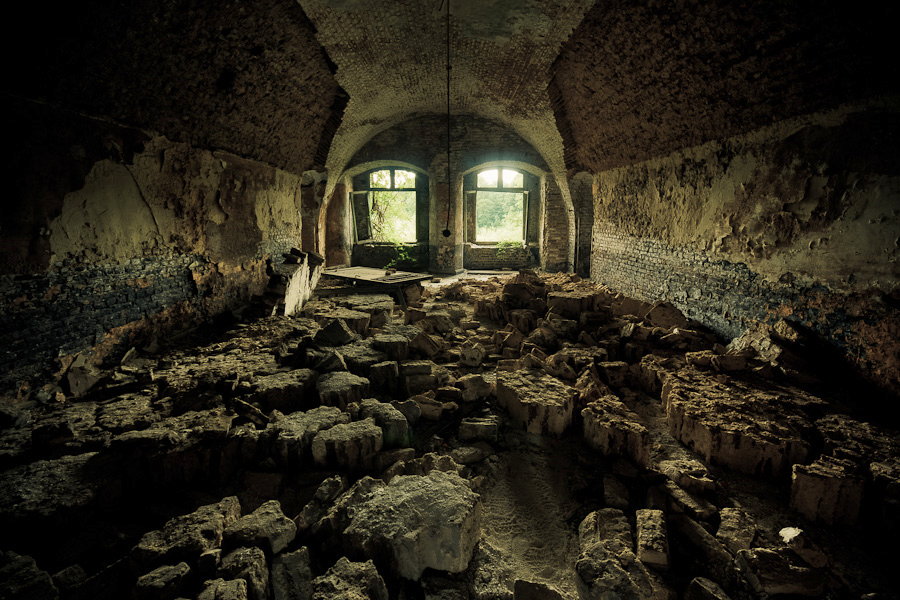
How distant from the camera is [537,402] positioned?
2.98 meters

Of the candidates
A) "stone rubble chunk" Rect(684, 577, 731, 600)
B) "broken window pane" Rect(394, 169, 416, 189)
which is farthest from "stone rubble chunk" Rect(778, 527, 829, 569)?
"broken window pane" Rect(394, 169, 416, 189)

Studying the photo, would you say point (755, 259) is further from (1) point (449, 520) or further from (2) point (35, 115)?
(2) point (35, 115)

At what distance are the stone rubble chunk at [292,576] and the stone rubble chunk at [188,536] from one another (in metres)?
0.32

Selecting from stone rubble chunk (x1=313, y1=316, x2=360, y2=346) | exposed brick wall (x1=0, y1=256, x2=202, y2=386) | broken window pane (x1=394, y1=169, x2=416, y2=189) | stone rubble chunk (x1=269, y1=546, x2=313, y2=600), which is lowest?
stone rubble chunk (x1=269, y1=546, x2=313, y2=600)

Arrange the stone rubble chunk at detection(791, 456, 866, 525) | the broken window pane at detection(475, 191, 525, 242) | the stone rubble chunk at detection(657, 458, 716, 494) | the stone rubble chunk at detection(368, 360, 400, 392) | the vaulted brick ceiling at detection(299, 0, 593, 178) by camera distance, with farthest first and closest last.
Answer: the broken window pane at detection(475, 191, 525, 242) → the vaulted brick ceiling at detection(299, 0, 593, 178) → the stone rubble chunk at detection(368, 360, 400, 392) → the stone rubble chunk at detection(657, 458, 716, 494) → the stone rubble chunk at detection(791, 456, 866, 525)

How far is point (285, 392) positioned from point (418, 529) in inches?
66.2

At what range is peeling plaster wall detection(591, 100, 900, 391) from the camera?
2951mm

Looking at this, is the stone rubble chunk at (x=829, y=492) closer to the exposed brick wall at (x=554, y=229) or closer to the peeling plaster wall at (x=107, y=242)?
the peeling plaster wall at (x=107, y=242)

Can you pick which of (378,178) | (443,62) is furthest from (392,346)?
(378,178)

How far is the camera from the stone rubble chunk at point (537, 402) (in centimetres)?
293

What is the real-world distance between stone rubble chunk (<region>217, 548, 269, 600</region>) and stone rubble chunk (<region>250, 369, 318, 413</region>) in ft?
4.54

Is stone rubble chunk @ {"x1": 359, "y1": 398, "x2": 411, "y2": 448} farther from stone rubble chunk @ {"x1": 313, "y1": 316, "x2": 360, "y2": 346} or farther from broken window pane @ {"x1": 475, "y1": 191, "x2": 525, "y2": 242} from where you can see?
broken window pane @ {"x1": 475, "y1": 191, "x2": 525, "y2": 242}

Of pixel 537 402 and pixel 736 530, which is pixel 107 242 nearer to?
pixel 537 402

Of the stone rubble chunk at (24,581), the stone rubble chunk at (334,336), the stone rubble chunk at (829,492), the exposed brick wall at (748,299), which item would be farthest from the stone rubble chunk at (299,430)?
the exposed brick wall at (748,299)
